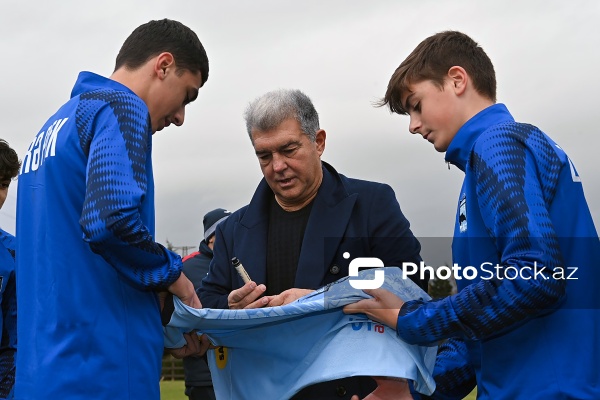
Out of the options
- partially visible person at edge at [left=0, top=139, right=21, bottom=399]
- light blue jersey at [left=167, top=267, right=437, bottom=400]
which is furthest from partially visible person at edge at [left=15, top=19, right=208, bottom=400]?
partially visible person at edge at [left=0, top=139, right=21, bottom=399]

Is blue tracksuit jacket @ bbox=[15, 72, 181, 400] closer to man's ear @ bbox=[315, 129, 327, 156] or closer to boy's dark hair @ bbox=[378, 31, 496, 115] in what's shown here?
boy's dark hair @ bbox=[378, 31, 496, 115]

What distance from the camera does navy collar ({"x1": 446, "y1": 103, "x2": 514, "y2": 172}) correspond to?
10.9 feet

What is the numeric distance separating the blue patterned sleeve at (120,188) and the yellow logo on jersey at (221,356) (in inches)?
36.3

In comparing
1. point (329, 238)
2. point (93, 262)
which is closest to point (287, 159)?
point (329, 238)

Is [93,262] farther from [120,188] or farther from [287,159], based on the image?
[287,159]

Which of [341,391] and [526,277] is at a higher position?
[526,277]

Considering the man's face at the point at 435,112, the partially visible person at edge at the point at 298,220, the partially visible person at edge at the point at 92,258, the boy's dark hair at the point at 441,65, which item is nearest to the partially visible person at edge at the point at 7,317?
the partially visible person at edge at the point at 298,220

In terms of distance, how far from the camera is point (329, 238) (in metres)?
4.39

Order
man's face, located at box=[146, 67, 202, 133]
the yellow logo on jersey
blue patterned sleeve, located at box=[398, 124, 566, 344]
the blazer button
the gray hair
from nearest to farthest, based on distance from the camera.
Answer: blue patterned sleeve, located at box=[398, 124, 566, 344] → man's face, located at box=[146, 67, 202, 133] → the blazer button → the yellow logo on jersey → the gray hair

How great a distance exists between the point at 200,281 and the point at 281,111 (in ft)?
13.4

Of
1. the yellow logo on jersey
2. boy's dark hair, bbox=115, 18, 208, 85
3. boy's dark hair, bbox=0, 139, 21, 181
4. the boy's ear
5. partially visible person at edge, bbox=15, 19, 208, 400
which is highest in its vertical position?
boy's dark hair, bbox=115, 18, 208, 85

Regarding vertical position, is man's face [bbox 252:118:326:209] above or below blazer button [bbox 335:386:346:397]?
above

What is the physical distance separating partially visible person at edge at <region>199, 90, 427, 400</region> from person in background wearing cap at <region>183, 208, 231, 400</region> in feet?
10.3

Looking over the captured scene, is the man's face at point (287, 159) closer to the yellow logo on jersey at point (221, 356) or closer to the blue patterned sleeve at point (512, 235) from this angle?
the yellow logo on jersey at point (221, 356)
